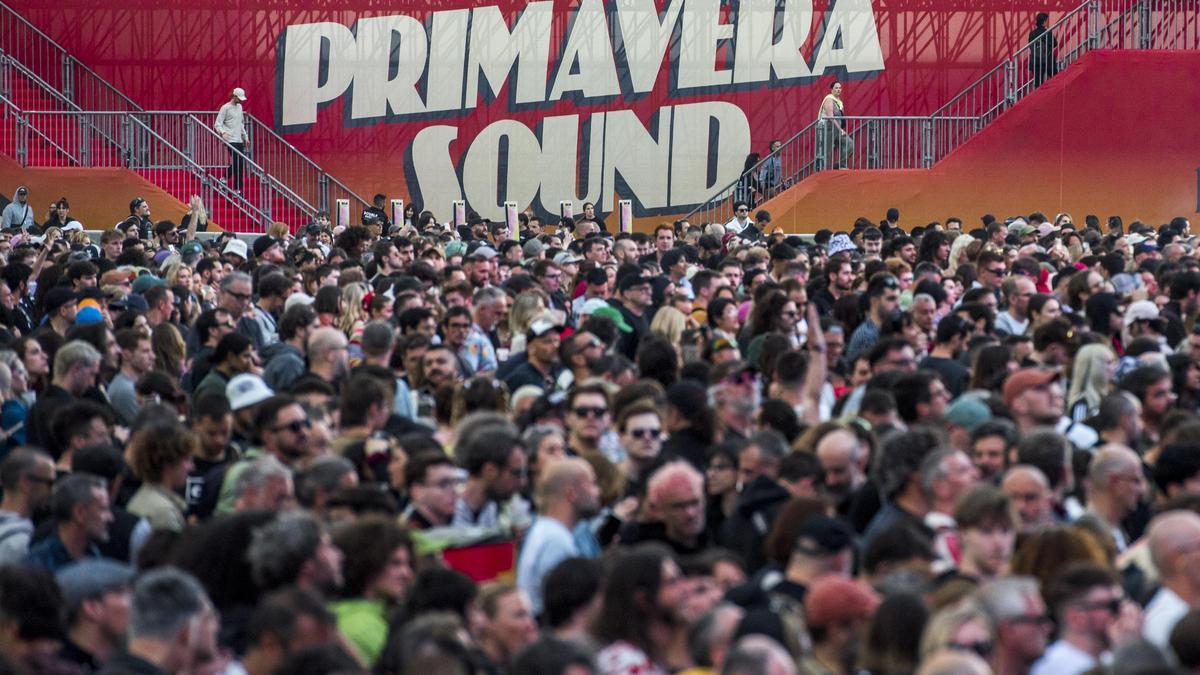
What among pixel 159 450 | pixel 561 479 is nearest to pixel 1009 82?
pixel 159 450

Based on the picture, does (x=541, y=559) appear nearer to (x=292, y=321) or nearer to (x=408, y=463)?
(x=408, y=463)

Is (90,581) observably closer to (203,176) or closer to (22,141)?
(203,176)

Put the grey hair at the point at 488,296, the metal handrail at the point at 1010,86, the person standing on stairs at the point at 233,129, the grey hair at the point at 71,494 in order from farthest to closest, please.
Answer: the metal handrail at the point at 1010,86
the person standing on stairs at the point at 233,129
the grey hair at the point at 488,296
the grey hair at the point at 71,494

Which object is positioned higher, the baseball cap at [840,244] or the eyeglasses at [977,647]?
the baseball cap at [840,244]

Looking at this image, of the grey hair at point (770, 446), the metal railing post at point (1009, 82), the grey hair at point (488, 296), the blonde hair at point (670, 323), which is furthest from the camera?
the metal railing post at point (1009, 82)

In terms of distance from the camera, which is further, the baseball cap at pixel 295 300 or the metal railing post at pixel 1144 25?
the metal railing post at pixel 1144 25

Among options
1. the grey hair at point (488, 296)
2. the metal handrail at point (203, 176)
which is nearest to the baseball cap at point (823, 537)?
the grey hair at point (488, 296)

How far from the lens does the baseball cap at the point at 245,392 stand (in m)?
9.51

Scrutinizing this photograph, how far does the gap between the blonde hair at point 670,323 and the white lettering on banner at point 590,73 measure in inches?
795

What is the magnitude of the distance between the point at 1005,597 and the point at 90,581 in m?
2.88

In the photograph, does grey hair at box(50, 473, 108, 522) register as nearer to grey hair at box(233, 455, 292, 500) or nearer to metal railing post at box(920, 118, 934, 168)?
grey hair at box(233, 455, 292, 500)

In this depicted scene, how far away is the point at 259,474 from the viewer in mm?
7355

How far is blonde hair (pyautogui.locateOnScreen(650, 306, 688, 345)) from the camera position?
1258cm

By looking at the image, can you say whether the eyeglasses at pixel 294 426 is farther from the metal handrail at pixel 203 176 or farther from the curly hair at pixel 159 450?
the metal handrail at pixel 203 176
